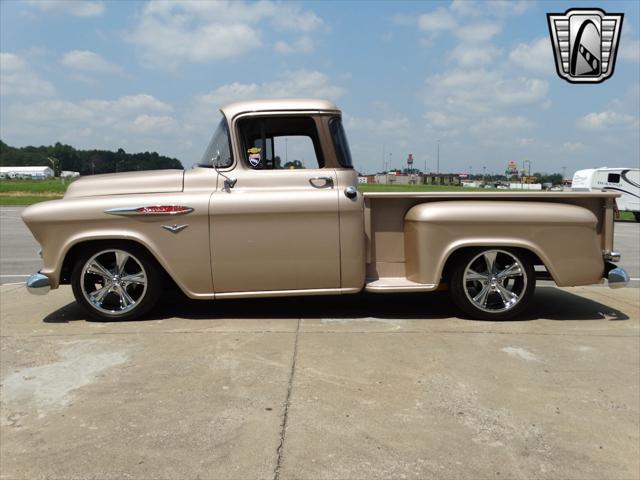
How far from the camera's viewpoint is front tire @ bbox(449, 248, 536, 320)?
4.81 meters

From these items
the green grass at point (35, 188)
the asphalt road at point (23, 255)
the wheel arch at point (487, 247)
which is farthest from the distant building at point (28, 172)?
the wheel arch at point (487, 247)

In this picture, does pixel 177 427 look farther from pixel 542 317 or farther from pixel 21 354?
pixel 542 317

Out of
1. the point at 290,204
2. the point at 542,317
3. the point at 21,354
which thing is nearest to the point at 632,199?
the point at 542,317

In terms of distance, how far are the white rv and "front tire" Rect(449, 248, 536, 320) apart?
20863 millimetres

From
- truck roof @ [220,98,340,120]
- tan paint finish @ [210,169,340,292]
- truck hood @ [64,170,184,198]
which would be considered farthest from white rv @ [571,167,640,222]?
truck hood @ [64,170,184,198]

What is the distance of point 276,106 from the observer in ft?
15.7

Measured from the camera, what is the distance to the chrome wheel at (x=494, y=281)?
4.83 metres

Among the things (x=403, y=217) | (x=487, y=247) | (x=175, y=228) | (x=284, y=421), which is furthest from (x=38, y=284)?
(x=487, y=247)

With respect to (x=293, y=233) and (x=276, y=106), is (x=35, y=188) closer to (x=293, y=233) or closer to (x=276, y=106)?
(x=276, y=106)

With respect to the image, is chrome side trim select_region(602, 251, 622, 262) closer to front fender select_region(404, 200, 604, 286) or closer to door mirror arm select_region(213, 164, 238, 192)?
front fender select_region(404, 200, 604, 286)

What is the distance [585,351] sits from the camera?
405 centimetres

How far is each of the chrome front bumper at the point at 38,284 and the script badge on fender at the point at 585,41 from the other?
831cm

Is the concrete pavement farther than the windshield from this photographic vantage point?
No

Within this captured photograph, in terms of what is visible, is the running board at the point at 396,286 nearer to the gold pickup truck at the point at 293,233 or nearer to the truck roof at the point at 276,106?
the gold pickup truck at the point at 293,233
